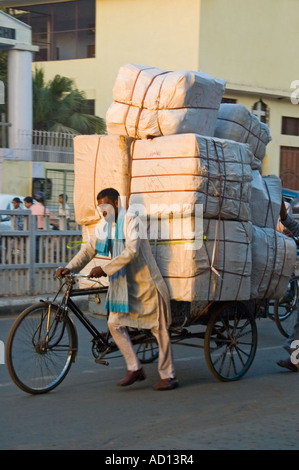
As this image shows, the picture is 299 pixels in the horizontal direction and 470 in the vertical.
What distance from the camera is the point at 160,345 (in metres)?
6.32

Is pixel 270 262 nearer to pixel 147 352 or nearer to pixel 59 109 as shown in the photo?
pixel 147 352

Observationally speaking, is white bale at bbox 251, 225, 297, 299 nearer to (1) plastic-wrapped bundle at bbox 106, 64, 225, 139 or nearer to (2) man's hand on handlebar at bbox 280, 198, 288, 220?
(2) man's hand on handlebar at bbox 280, 198, 288, 220

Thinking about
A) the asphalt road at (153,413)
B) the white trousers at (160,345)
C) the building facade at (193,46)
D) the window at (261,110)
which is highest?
the building facade at (193,46)

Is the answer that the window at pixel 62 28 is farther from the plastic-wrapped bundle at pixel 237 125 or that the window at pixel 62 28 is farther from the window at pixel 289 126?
the plastic-wrapped bundle at pixel 237 125

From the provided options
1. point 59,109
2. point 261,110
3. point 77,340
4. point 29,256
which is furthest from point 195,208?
point 261,110

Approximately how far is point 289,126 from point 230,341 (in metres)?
20.4

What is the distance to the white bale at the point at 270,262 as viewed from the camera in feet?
23.2

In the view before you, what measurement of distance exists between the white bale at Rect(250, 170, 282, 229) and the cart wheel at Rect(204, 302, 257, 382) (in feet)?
3.08

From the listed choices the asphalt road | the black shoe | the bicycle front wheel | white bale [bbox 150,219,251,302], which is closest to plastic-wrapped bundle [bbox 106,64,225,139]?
white bale [bbox 150,219,251,302]

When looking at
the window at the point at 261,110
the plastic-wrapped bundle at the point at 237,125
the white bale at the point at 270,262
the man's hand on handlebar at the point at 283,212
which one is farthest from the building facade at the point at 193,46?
the white bale at the point at 270,262

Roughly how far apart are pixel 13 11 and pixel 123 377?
2350cm

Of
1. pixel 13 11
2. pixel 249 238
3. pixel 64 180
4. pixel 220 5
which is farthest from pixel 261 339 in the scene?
pixel 13 11

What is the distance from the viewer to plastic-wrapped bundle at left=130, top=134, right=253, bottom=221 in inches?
245

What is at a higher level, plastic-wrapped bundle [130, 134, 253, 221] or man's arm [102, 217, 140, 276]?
plastic-wrapped bundle [130, 134, 253, 221]
